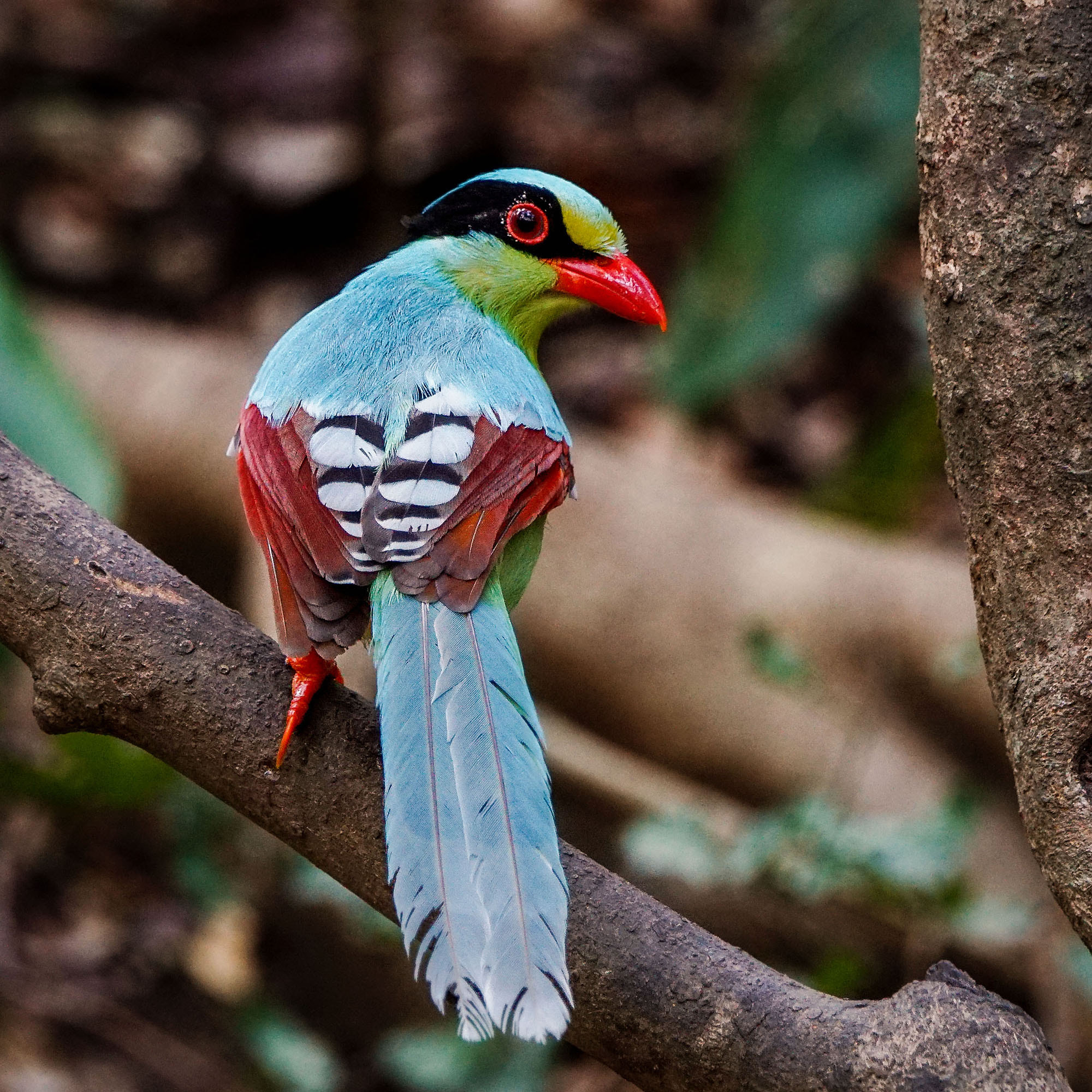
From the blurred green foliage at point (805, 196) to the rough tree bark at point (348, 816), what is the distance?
11.6 ft

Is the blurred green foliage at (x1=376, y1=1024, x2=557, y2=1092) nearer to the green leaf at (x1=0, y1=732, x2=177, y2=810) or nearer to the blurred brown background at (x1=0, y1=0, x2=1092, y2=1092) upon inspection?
the blurred brown background at (x1=0, y1=0, x2=1092, y2=1092)

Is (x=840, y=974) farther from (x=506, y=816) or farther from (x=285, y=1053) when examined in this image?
(x=506, y=816)

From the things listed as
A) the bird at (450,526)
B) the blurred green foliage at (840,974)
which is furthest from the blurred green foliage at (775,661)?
the bird at (450,526)

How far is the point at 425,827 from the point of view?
172 centimetres

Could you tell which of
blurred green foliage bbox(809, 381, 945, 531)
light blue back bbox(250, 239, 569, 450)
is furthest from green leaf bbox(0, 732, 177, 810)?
blurred green foliage bbox(809, 381, 945, 531)

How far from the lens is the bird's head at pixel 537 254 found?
2.81 meters

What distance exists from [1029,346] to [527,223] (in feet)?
4.15

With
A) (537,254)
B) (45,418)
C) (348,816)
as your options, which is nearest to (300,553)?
(348,816)

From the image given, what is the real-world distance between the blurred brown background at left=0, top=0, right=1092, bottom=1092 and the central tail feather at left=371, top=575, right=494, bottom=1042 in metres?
1.63

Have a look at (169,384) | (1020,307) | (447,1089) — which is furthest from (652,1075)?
(169,384)

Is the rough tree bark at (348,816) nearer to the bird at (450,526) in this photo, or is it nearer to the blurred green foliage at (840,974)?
the bird at (450,526)

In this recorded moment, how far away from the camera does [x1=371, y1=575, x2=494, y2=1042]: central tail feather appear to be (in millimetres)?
1589

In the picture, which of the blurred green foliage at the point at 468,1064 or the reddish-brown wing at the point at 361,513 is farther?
the blurred green foliage at the point at 468,1064

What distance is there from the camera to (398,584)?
2.00 meters
